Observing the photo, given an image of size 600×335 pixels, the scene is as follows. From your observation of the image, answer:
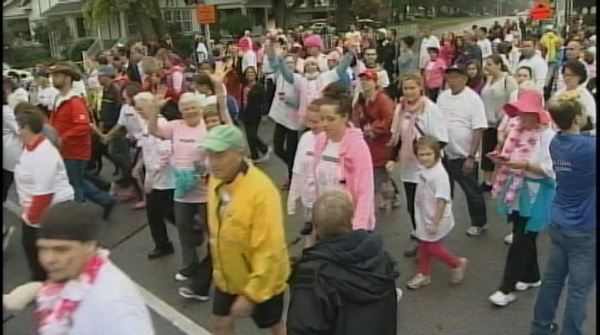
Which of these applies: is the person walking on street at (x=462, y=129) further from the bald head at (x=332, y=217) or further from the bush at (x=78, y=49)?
the bush at (x=78, y=49)

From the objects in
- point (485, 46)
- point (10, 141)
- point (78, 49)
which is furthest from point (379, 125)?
point (78, 49)

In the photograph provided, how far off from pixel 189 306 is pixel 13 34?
50.3 metres

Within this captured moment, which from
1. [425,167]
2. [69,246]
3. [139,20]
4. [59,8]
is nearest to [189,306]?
[425,167]

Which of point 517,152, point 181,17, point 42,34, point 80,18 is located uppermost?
point 80,18

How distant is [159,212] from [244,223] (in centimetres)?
269

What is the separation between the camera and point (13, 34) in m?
50.1

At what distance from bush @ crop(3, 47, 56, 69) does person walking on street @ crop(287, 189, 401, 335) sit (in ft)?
119

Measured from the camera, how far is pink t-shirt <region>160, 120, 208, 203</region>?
17.4 ft

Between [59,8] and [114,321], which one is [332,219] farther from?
[59,8]

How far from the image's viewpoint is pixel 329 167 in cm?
460

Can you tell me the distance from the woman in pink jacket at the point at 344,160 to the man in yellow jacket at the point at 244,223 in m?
0.75

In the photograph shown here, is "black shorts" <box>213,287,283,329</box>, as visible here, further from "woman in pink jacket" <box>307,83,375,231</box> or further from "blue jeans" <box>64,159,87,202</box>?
"blue jeans" <box>64,159,87,202</box>

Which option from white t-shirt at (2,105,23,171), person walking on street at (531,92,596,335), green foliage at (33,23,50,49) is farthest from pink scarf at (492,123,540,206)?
green foliage at (33,23,50,49)

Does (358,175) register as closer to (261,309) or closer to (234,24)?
(261,309)
